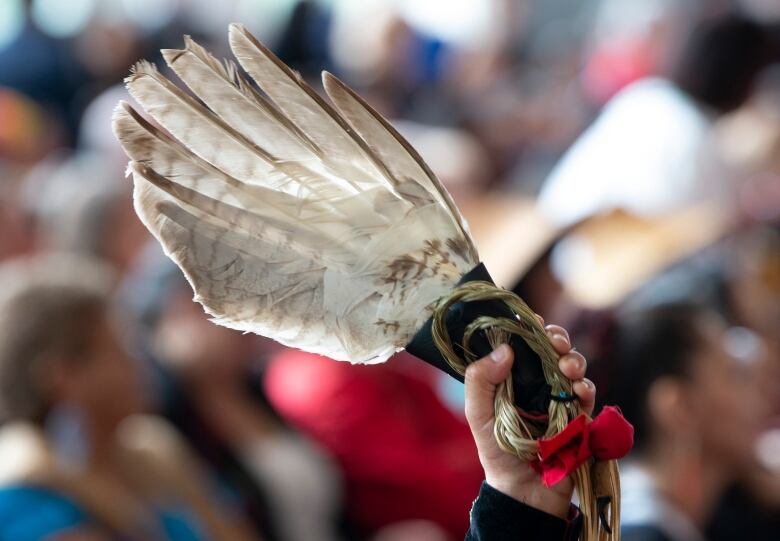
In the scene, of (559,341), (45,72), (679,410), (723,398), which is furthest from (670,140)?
(45,72)

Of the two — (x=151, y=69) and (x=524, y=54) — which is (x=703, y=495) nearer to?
(x=151, y=69)

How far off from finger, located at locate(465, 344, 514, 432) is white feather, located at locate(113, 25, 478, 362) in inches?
3.0

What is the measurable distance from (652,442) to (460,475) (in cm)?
92

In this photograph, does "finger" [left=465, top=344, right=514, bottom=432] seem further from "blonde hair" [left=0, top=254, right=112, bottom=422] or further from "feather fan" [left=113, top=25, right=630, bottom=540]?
"blonde hair" [left=0, top=254, right=112, bottom=422]

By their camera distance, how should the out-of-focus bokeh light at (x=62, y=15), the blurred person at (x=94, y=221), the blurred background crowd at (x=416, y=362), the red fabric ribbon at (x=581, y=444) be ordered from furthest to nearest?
the out-of-focus bokeh light at (x=62, y=15) < the blurred person at (x=94, y=221) < the blurred background crowd at (x=416, y=362) < the red fabric ribbon at (x=581, y=444)

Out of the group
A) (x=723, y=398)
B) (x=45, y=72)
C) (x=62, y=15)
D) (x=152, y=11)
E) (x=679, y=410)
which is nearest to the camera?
(x=679, y=410)

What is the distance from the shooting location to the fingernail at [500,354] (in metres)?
1.24

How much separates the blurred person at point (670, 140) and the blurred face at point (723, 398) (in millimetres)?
774

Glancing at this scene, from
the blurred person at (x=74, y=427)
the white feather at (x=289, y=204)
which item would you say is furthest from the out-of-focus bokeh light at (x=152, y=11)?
the white feather at (x=289, y=204)

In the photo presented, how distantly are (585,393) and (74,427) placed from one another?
150 cm

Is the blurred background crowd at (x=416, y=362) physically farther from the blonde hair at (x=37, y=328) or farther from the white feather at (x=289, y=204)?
the white feather at (x=289, y=204)

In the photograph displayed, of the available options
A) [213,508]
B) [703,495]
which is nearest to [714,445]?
[703,495]

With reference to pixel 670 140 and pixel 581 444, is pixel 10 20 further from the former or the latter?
pixel 581 444

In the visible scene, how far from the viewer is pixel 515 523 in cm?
128
